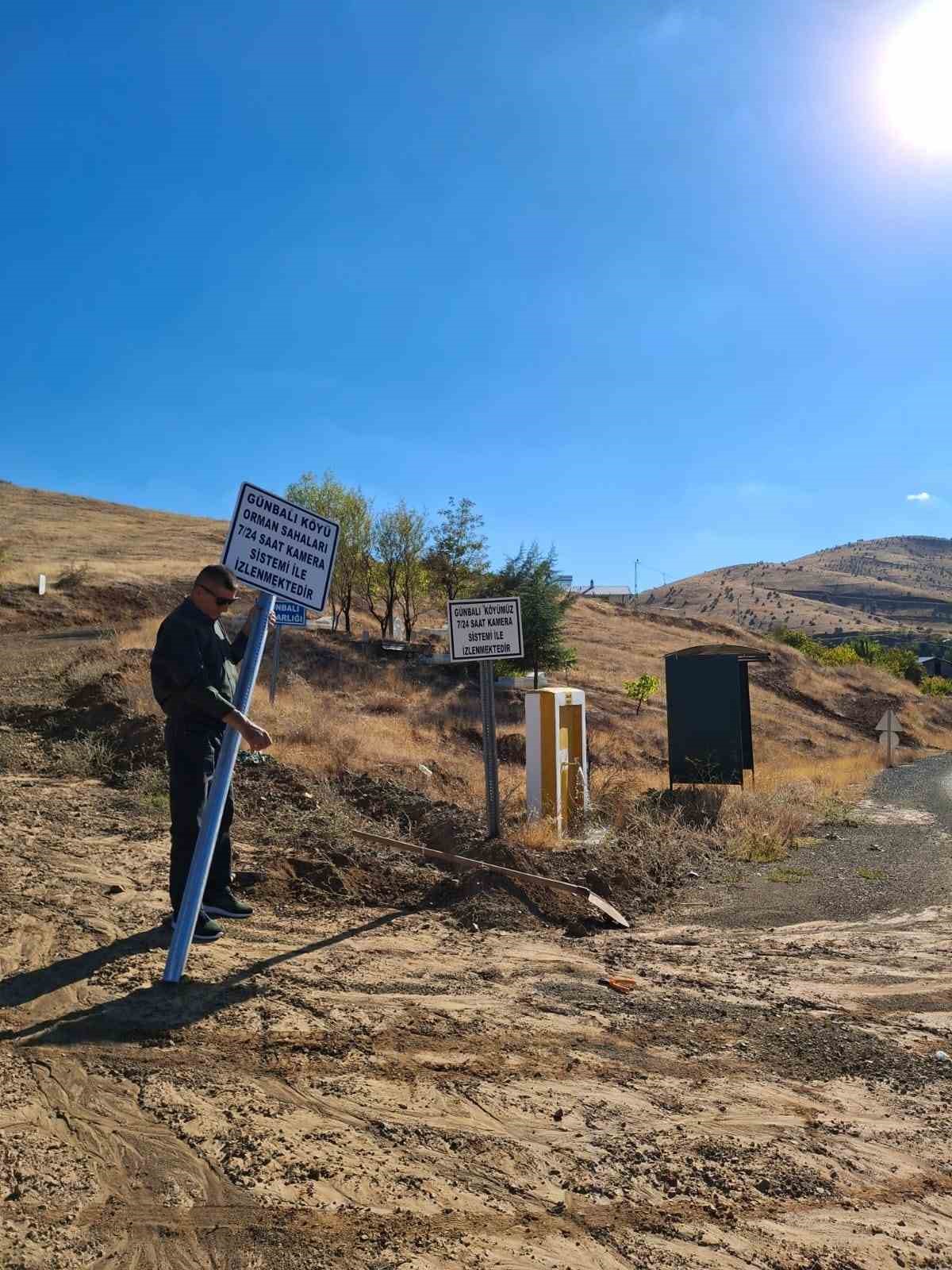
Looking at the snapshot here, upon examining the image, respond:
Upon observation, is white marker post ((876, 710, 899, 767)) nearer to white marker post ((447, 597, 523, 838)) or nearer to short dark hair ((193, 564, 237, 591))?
white marker post ((447, 597, 523, 838))

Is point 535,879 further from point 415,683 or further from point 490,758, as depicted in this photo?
point 415,683

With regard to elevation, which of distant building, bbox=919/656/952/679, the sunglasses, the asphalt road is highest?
distant building, bbox=919/656/952/679

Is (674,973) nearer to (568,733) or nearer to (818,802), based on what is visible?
(568,733)

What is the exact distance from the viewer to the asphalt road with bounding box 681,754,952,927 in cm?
→ 774

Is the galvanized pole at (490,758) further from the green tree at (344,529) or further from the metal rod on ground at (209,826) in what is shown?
the green tree at (344,529)

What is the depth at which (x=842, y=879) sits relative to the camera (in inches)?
361

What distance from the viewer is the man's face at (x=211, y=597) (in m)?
5.07

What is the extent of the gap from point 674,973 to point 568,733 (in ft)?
21.0

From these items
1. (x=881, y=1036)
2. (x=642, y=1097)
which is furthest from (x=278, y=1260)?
(x=881, y=1036)

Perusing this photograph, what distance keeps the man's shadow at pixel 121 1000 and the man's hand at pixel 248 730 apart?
1.18 meters

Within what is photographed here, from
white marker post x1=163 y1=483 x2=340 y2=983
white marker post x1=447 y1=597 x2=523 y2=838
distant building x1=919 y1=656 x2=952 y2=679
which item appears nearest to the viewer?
white marker post x1=163 y1=483 x2=340 y2=983

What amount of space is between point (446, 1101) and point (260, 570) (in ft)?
9.22

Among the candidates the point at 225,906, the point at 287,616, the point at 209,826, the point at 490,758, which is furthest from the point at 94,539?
the point at 209,826

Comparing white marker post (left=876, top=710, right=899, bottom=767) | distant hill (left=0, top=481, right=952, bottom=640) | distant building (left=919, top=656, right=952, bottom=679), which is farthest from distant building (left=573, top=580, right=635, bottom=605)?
white marker post (left=876, top=710, right=899, bottom=767)
